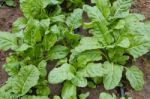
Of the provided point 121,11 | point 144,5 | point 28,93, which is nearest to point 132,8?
point 144,5

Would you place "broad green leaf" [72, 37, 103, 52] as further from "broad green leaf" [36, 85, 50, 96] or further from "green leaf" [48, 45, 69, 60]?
"broad green leaf" [36, 85, 50, 96]

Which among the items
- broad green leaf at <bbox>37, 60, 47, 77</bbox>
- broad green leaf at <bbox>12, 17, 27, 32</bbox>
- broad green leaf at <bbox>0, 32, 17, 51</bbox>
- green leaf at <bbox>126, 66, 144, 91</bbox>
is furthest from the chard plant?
broad green leaf at <bbox>12, 17, 27, 32</bbox>

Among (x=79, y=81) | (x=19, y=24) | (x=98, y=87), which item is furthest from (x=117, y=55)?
(x=19, y=24)

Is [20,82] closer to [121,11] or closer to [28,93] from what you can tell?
[28,93]

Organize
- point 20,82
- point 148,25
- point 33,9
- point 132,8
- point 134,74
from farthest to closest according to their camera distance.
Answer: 1. point 132,8
2. point 33,9
3. point 148,25
4. point 134,74
5. point 20,82

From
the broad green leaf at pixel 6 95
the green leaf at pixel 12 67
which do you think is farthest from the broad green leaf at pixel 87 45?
the broad green leaf at pixel 6 95

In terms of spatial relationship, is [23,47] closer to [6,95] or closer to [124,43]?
[6,95]

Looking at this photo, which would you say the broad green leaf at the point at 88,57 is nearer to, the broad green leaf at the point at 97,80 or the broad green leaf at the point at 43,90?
the broad green leaf at the point at 97,80
